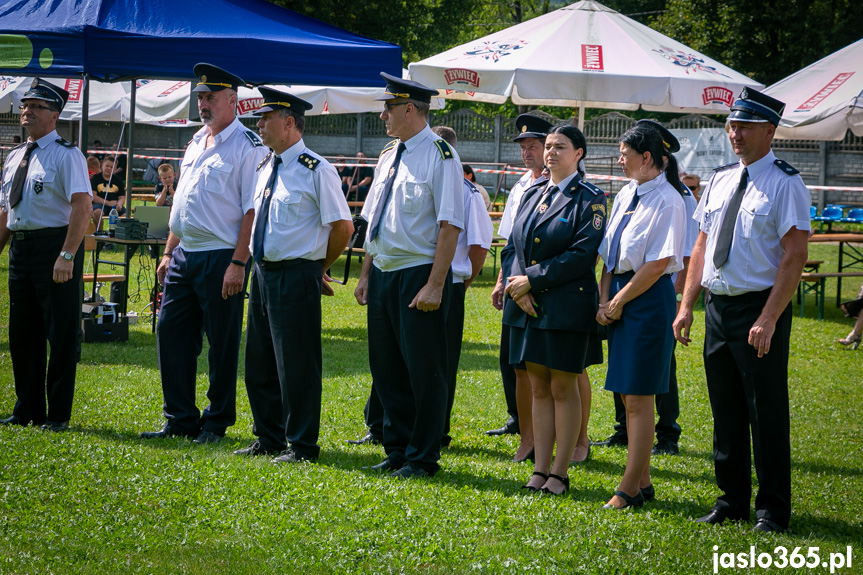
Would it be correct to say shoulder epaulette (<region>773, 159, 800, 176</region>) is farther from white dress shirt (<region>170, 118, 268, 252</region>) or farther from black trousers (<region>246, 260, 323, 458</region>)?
white dress shirt (<region>170, 118, 268, 252</region>)

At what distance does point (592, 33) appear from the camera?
1135 centimetres

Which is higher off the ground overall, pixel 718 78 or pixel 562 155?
pixel 718 78

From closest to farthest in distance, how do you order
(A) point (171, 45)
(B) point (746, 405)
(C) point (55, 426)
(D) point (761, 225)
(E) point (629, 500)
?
(D) point (761, 225) → (B) point (746, 405) → (E) point (629, 500) → (C) point (55, 426) → (A) point (171, 45)

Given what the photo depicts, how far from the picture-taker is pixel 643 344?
4.95 metres

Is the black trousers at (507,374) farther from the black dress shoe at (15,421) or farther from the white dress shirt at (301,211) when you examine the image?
the black dress shoe at (15,421)

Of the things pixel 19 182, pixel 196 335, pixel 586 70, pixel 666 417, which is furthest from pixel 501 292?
pixel 586 70

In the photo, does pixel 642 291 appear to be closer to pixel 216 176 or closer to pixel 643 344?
pixel 643 344

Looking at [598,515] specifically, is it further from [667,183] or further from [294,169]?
[294,169]

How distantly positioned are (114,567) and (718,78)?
30.1 feet

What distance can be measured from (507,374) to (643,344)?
1916 millimetres

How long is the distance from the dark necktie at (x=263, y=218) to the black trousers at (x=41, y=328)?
1.55m

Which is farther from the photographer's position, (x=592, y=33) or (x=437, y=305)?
(x=592, y=33)

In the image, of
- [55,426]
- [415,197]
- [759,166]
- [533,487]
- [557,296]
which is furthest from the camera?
[55,426]

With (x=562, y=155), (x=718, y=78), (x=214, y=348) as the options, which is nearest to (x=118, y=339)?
(x=214, y=348)
